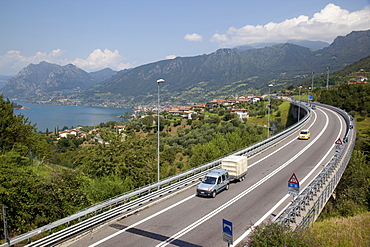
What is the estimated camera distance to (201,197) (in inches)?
640

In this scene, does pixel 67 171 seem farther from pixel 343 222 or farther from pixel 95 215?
pixel 343 222

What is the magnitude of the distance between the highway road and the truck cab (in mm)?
352

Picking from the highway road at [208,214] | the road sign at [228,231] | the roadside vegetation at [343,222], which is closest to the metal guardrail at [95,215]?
the highway road at [208,214]

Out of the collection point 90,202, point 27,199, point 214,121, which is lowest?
point 214,121

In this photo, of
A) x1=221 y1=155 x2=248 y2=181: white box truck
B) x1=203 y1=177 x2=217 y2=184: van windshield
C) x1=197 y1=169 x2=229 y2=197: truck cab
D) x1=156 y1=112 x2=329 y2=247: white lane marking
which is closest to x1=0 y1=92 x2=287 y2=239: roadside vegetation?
x1=197 y1=169 x2=229 y2=197: truck cab

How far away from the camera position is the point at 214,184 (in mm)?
16344

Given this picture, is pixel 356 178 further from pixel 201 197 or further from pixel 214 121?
pixel 214 121

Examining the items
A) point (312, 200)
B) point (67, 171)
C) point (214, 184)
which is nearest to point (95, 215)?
point (67, 171)

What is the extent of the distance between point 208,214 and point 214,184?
290 centimetres

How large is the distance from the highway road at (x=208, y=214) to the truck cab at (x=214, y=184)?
0.35 meters

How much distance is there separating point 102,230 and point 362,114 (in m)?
59.6

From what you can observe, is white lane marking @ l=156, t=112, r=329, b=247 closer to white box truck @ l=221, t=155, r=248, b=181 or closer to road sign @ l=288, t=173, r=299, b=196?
white box truck @ l=221, t=155, r=248, b=181

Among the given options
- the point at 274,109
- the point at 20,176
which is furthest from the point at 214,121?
the point at 20,176

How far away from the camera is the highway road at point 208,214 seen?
11086 mm
